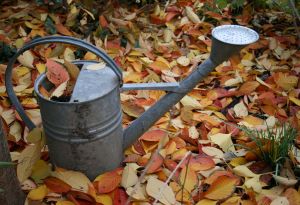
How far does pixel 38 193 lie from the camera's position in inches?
52.5

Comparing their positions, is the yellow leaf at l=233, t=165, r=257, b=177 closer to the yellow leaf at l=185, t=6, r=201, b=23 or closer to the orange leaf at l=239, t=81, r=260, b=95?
the orange leaf at l=239, t=81, r=260, b=95

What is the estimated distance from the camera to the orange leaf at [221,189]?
1351mm

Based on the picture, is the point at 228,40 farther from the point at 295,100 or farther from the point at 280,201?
the point at 295,100

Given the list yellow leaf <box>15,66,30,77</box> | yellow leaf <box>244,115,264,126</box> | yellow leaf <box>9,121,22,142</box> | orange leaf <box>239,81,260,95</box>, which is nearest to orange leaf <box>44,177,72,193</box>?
yellow leaf <box>9,121,22,142</box>

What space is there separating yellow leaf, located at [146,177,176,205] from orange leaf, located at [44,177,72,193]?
0.27 meters

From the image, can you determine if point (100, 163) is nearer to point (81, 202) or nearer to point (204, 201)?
point (81, 202)

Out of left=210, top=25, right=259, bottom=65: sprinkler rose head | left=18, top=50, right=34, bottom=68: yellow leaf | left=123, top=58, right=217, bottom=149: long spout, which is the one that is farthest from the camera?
left=18, top=50, right=34, bottom=68: yellow leaf

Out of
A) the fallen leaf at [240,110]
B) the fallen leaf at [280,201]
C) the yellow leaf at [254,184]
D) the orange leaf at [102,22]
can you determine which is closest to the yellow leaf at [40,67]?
the orange leaf at [102,22]

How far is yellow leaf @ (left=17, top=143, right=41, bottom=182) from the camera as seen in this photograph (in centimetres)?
138

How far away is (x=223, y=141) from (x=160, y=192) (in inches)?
14.9

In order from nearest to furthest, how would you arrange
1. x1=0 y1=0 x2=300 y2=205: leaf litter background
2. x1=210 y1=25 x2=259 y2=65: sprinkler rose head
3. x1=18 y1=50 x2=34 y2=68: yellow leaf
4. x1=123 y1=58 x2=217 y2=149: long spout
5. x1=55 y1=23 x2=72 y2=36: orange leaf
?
1. x1=210 y1=25 x2=259 y2=65: sprinkler rose head
2. x1=123 y1=58 x2=217 y2=149: long spout
3. x1=0 y1=0 x2=300 y2=205: leaf litter background
4. x1=18 y1=50 x2=34 y2=68: yellow leaf
5. x1=55 y1=23 x2=72 y2=36: orange leaf

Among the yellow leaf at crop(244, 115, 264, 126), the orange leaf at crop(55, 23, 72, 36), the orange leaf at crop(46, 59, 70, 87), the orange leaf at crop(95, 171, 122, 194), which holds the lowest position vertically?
the orange leaf at crop(95, 171, 122, 194)

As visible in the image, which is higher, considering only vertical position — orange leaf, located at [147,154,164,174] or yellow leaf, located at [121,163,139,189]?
orange leaf, located at [147,154,164,174]

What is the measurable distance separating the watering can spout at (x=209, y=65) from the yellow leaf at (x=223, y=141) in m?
0.36
